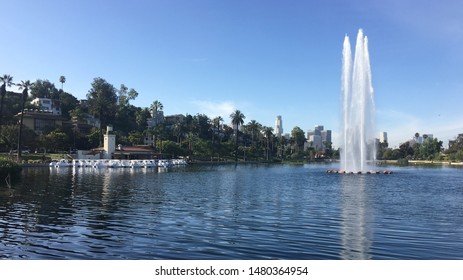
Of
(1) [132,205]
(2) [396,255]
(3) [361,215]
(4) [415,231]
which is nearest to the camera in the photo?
(2) [396,255]

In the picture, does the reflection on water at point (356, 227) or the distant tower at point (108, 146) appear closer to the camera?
the reflection on water at point (356, 227)

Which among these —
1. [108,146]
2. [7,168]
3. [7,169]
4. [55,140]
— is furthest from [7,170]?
[55,140]

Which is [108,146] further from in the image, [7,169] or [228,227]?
[228,227]

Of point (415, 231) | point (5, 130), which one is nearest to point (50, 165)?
point (5, 130)

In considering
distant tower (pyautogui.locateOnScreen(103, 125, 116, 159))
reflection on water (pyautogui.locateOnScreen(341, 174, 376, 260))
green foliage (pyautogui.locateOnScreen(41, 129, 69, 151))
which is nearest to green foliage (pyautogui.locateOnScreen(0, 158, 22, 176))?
reflection on water (pyautogui.locateOnScreen(341, 174, 376, 260))

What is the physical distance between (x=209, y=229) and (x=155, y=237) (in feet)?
11.6

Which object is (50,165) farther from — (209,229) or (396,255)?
(396,255)

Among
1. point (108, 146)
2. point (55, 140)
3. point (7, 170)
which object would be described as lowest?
point (7, 170)

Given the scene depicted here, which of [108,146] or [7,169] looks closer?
[7,169]

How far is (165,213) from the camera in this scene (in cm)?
2795

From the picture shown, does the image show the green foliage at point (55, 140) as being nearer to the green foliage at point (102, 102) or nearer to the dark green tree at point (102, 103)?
the dark green tree at point (102, 103)

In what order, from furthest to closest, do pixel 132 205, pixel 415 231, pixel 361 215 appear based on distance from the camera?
pixel 132 205
pixel 361 215
pixel 415 231

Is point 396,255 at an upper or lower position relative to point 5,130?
lower

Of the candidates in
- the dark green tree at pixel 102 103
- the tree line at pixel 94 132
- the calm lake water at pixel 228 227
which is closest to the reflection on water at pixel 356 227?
the calm lake water at pixel 228 227
